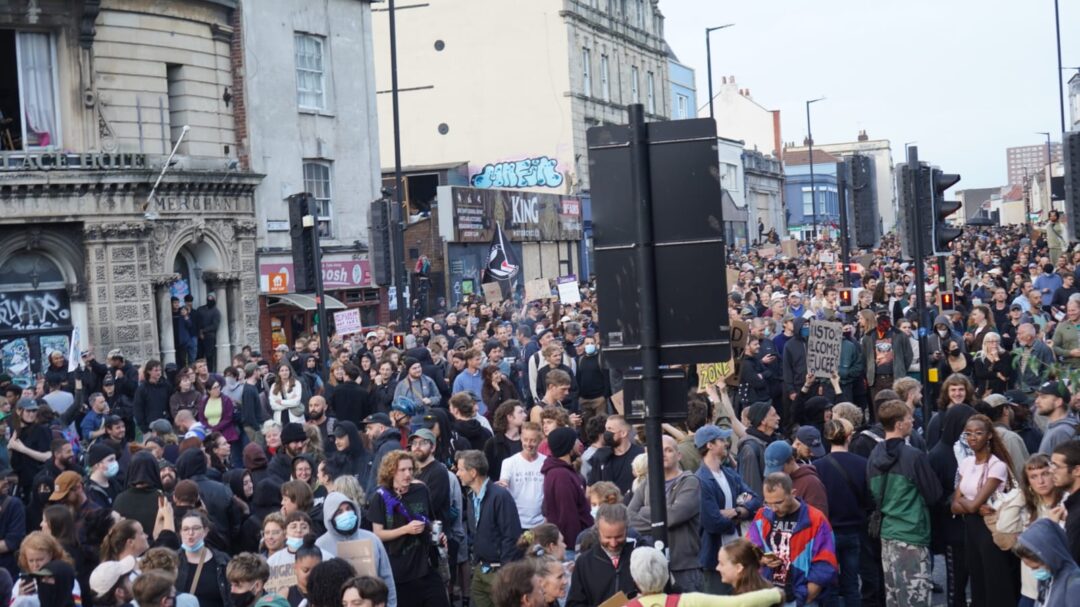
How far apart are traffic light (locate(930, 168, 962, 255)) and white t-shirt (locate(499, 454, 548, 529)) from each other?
207 inches

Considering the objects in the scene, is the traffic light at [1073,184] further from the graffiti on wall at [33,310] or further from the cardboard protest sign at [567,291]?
the graffiti on wall at [33,310]

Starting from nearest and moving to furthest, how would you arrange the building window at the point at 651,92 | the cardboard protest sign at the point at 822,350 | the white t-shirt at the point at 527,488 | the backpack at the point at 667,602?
1. the backpack at the point at 667,602
2. the white t-shirt at the point at 527,488
3. the cardboard protest sign at the point at 822,350
4. the building window at the point at 651,92

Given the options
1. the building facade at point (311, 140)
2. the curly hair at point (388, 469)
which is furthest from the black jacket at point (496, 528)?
the building facade at point (311, 140)

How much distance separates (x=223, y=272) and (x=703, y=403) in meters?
21.9

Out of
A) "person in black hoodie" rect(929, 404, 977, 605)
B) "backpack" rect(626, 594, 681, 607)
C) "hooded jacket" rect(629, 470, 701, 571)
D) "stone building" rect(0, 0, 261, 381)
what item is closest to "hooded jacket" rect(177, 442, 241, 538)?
"hooded jacket" rect(629, 470, 701, 571)

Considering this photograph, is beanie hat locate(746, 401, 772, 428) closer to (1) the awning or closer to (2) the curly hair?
(2) the curly hair

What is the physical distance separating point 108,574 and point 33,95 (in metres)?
22.4

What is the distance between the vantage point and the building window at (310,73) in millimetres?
36750

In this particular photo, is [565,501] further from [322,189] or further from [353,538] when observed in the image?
[322,189]

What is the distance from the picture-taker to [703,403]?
41.0 feet

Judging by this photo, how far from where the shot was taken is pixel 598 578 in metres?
8.80

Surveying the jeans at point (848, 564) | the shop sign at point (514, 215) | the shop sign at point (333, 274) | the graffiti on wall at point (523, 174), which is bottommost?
the jeans at point (848, 564)

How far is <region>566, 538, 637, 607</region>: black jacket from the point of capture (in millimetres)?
8734

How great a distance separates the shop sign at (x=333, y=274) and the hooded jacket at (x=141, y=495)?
2283 cm
